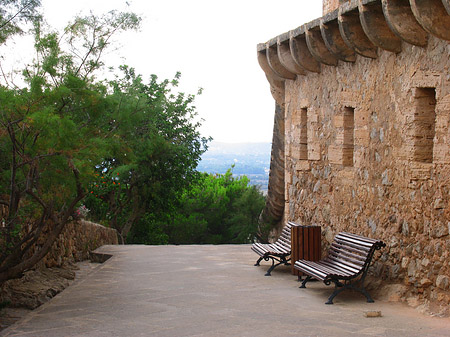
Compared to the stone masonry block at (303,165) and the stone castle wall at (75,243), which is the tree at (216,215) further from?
the stone masonry block at (303,165)

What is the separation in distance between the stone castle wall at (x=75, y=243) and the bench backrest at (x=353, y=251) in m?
4.13

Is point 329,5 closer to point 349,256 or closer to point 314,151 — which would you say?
point 314,151

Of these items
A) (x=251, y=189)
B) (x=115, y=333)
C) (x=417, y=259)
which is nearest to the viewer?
(x=115, y=333)

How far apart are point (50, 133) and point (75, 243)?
5.10 m

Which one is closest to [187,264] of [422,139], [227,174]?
[422,139]

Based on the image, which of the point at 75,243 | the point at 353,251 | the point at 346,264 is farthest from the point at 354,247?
the point at 75,243

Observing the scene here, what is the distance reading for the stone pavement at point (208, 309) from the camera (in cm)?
505

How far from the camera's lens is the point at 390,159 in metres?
6.43

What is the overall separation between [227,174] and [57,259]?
20664 millimetres

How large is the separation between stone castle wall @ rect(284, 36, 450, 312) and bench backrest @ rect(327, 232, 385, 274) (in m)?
0.28

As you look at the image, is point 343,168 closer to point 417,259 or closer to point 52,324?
point 417,259

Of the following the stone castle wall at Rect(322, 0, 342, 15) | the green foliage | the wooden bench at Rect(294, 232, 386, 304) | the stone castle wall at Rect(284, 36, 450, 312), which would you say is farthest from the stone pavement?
the green foliage

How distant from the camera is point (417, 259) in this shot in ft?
19.1

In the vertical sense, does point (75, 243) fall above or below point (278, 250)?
below
